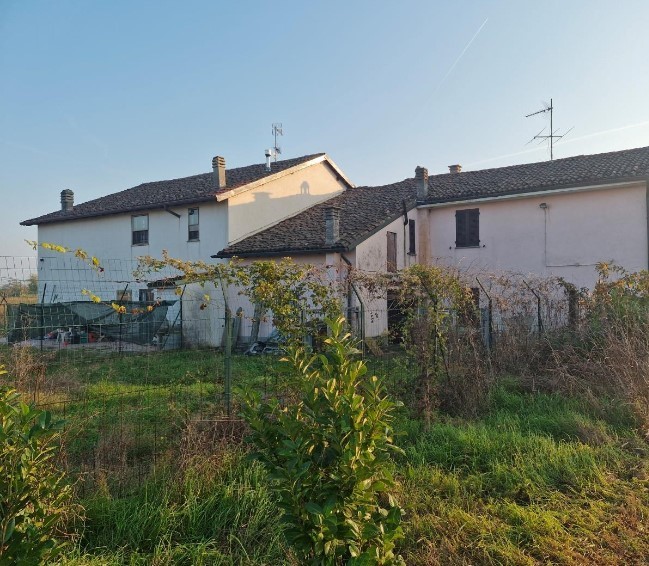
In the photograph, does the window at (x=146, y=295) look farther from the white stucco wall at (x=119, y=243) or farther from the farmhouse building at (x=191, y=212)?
the white stucco wall at (x=119, y=243)

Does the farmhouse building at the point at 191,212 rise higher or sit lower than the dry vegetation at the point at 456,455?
higher

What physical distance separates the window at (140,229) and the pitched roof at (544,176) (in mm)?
12064

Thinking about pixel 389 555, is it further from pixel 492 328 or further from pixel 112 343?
pixel 112 343

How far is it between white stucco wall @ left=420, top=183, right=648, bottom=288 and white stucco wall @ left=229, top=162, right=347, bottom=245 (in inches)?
240

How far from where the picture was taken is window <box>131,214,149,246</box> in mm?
21078

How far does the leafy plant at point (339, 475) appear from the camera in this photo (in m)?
2.32

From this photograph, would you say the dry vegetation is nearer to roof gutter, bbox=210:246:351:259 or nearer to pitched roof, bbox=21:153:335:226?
roof gutter, bbox=210:246:351:259

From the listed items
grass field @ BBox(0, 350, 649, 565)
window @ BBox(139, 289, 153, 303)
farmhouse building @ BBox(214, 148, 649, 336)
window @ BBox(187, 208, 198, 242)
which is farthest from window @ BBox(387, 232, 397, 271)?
grass field @ BBox(0, 350, 649, 565)

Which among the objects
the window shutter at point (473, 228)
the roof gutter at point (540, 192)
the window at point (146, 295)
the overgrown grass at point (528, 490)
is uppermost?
the roof gutter at point (540, 192)

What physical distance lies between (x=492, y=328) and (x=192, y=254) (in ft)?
44.2

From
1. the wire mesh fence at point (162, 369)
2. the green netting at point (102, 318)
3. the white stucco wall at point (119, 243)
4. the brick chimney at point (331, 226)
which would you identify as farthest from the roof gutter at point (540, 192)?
the green netting at point (102, 318)

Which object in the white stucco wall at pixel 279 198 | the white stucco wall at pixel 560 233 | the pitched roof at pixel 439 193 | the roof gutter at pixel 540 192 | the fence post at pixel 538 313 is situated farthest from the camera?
the white stucco wall at pixel 279 198

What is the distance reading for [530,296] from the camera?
35.4 ft

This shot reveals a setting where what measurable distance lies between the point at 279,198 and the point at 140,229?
6.32 meters
